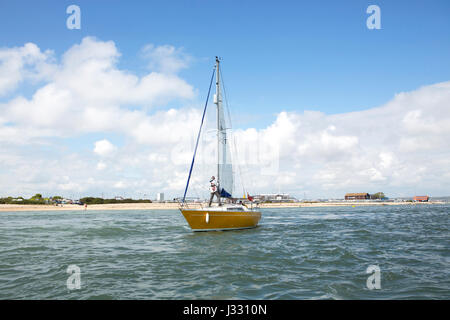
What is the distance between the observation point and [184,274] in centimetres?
1370

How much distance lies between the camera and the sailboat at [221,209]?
2770cm

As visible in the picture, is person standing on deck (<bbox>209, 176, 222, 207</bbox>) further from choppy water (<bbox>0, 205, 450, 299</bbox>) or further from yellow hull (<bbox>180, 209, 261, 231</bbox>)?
choppy water (<bbox>0, 205, 450, 299</bbox>)

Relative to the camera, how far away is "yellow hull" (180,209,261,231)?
27.5 m

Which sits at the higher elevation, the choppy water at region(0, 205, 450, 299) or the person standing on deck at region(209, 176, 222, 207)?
the person standing on deck at region(209, 176, 222, 207)

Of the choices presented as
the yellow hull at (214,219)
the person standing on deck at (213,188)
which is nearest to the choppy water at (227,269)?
the yellow hull at (214,219)

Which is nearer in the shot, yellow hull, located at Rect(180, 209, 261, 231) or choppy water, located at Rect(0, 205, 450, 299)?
choppy water, located at Rect(0, 205, 450, 299)

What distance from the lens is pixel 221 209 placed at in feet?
94.7

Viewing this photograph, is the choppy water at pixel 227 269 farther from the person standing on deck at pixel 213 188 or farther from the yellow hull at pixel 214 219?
the person standing on deck at pixel 213 188

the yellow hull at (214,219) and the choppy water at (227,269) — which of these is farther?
the yellow hull at (214,219)

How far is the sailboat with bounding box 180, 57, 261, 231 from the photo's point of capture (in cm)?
2770

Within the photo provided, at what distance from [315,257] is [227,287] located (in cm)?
783

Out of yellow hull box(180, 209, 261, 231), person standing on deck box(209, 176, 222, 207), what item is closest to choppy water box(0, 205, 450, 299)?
yellow hull box(180, 209, 261, 231)
